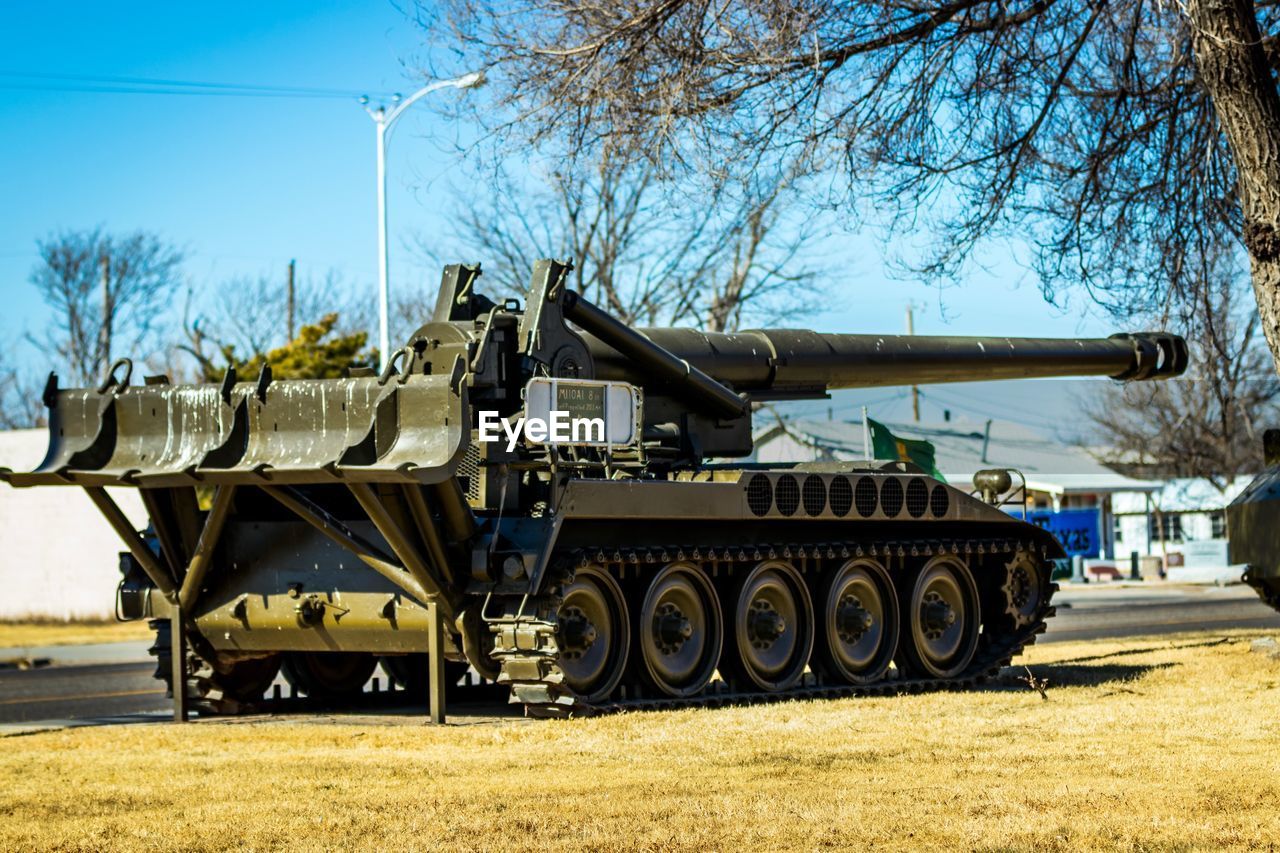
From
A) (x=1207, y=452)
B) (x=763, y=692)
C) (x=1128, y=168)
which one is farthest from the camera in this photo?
(x=1207, y=452)

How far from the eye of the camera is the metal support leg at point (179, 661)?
42.3ft

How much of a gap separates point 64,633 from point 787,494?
1783 centimetres

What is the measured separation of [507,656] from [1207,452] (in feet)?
142

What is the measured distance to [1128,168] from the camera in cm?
1658

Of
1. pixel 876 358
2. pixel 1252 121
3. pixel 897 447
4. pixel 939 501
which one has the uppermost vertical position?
pixel 1252 121

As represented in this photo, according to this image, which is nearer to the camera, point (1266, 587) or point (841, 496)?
point (841, 496)

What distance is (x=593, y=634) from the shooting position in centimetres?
1231

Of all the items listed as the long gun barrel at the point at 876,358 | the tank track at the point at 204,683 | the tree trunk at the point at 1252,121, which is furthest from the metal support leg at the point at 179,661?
the tree trunk at the point at 1252,121

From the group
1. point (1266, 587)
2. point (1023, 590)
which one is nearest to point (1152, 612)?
point (1266, 587)

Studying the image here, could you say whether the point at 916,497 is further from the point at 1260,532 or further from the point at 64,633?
the point at 64,633

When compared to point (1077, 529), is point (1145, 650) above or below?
below

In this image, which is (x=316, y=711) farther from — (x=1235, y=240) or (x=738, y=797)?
(x=1235, y=240)

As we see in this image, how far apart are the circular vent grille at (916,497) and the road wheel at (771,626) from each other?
3.53ft

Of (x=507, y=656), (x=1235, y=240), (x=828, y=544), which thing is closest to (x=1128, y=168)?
(x=1235, y=240)
